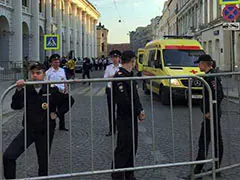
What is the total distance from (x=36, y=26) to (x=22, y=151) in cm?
4029

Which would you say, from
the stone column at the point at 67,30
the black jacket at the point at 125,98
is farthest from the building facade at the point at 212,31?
the stone column at the point at 67,30

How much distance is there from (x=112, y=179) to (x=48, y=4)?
160ft

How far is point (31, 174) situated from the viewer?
5199mm

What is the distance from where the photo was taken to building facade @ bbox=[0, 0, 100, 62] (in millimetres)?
35531

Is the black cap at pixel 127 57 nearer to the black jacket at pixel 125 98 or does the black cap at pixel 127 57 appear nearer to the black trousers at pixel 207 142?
the black jacket at pixel 125 98

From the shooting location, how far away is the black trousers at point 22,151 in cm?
440

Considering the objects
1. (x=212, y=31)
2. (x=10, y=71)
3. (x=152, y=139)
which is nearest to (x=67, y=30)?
(x=212, y=31)

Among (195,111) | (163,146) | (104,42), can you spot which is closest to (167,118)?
(195,111)

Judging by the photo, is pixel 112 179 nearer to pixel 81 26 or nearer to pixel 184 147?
pixel 184 147

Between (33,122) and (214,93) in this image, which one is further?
(214,93)

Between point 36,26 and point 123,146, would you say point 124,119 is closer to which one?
point 123,146

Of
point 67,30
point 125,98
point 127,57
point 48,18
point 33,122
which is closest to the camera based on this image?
point 33,122

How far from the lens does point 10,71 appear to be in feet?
96.3

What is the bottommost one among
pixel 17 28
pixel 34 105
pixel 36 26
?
pixel 34 105
